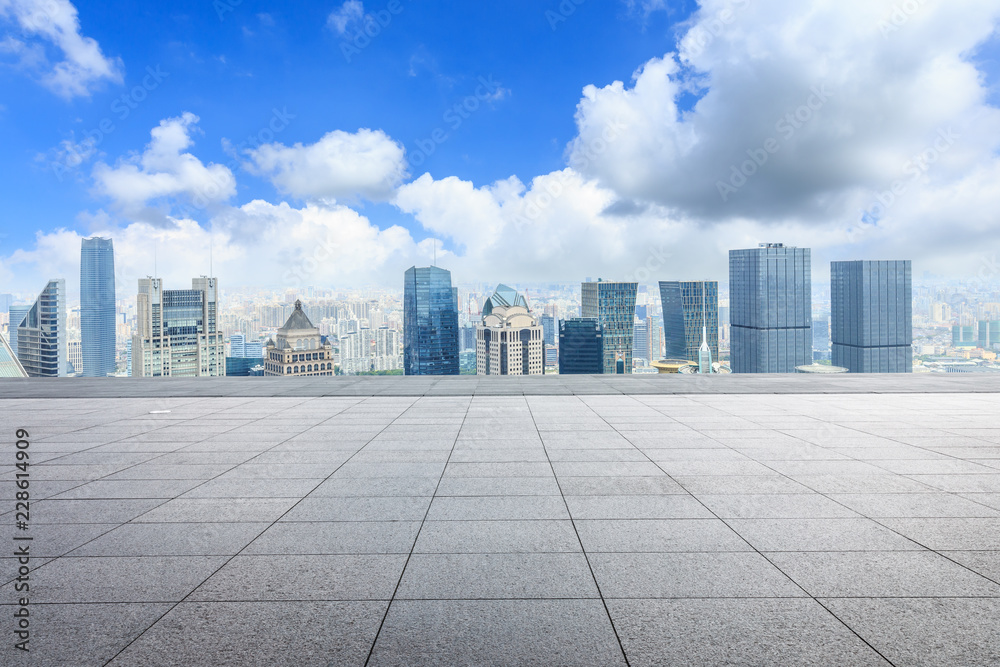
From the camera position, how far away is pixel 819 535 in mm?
5145

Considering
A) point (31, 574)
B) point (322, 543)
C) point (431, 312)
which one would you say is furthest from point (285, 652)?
point (431, 312)

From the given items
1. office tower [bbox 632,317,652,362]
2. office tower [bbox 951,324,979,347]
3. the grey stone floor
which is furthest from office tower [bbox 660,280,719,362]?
the grey stone floor

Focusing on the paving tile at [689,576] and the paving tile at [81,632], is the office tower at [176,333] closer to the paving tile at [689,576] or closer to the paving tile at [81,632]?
the paving tile at [81,632]

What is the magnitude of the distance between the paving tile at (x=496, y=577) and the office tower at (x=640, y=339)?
135477mm

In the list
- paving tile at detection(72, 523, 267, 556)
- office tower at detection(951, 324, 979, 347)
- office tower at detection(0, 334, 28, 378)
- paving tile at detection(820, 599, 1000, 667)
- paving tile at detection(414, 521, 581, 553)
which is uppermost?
office tower at detection(951, 324, 979, 347)

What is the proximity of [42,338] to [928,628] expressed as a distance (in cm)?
5424

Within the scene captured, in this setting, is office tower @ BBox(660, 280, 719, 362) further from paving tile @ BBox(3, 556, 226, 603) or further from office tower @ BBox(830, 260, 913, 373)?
paving tile @ BBox(3, 556, 226, 603)

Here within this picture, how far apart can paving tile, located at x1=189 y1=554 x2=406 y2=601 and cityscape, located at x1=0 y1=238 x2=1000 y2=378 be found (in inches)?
820

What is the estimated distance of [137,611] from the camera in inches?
152

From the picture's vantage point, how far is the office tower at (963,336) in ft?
116

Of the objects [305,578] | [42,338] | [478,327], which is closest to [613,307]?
[478,327]

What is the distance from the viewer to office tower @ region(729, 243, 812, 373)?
123938mm

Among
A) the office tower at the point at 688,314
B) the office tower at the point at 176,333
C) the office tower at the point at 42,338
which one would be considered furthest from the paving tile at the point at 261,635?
the office tower at the point at 688,314

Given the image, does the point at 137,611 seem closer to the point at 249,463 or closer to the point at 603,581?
the point at 603,581
